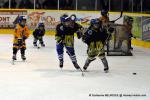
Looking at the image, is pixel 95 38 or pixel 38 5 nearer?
pixel 95 38

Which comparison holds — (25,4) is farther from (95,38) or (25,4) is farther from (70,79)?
(70,79)

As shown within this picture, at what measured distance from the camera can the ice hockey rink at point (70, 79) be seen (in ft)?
27.7

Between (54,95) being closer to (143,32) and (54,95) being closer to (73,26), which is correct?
(73,26)

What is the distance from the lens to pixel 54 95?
331 inches

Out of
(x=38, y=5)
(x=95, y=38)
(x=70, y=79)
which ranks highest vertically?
(x=38, y=5)

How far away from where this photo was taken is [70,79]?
10.2 m

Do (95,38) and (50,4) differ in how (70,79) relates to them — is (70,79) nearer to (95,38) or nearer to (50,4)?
(95,38)

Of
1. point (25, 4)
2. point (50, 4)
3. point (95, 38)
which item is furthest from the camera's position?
point (50, 4)

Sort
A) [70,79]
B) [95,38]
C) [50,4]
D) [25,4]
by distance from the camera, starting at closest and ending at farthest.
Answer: [70,79] → [95,38] → [25,4] → [50,4]

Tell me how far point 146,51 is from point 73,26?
5669mm

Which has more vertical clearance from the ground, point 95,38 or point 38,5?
point 38,5


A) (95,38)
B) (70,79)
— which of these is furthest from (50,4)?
(70,79)

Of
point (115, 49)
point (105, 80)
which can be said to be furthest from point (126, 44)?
point (105, 80)

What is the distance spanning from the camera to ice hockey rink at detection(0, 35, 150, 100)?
27.7 feet
